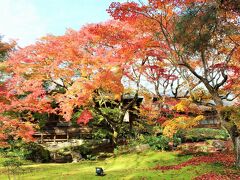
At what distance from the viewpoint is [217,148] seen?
24.7m

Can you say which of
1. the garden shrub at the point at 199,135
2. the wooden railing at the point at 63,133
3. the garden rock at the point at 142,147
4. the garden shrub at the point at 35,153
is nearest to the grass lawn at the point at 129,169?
the garden rock at the point at 142,147

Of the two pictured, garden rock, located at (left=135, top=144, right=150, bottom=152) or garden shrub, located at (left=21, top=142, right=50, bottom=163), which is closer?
garden rock, located at (left=135, top=144, right=150, bottom=152)

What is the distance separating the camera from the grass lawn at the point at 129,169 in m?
15.6

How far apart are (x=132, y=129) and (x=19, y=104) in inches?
512

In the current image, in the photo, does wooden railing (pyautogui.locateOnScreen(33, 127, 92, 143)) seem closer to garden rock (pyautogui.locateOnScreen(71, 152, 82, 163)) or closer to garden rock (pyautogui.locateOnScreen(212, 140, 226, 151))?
garden rock (pyautogui.locateOnScreen(71, 152, 82, 163))

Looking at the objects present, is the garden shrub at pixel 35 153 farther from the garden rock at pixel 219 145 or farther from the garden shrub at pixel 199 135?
the garden rock at pixel 219 145

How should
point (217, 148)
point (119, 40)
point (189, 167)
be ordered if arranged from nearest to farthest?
1. point (189, 167)
2. point (119, 40)
3. point (217, 148)

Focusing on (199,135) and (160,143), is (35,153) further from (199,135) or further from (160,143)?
(199,135)

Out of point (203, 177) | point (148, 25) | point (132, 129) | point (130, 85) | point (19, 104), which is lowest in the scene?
point (203, 177)

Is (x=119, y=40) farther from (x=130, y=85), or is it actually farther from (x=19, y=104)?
(x=19, y=104)

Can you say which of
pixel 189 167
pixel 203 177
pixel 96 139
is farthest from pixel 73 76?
pixel 203 177

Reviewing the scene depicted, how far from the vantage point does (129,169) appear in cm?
1948

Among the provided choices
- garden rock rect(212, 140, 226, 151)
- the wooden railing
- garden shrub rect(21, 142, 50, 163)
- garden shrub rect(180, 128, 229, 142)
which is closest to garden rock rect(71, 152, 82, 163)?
garden shrub rect(21, 142, 50, 163)

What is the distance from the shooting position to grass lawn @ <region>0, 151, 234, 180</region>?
51.2ft
